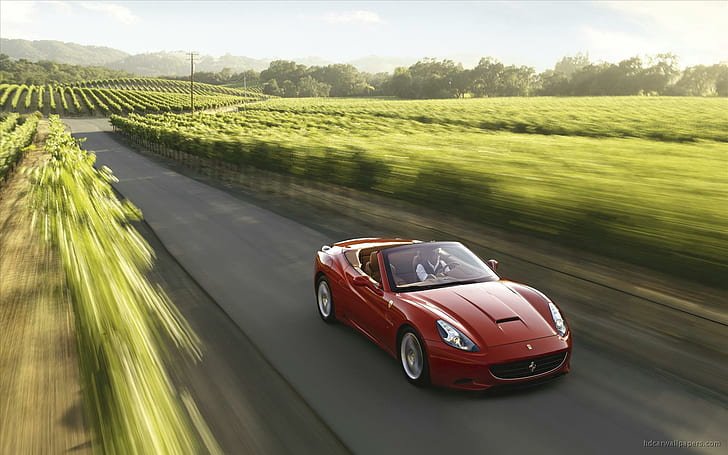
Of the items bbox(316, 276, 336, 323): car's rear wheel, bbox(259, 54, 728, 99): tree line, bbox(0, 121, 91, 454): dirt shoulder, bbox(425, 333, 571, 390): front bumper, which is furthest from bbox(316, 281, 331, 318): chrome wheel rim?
bbox(259, 54, 728, 99): tree line

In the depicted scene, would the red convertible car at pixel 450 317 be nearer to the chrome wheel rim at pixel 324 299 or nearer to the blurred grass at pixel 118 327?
the chrome wheel rim at pixel 324 299

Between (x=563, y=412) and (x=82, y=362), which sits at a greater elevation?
(x=82, y=362)

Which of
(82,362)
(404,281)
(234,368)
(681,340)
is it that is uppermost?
(82,362)

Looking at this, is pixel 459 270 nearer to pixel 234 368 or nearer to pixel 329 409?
pixel 329 409

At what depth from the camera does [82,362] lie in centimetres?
166

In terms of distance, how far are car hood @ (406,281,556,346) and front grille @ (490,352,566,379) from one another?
21 centimetres

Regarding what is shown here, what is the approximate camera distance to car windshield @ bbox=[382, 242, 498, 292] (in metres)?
7.22

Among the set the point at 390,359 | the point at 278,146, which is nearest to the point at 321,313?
the point at 390,359

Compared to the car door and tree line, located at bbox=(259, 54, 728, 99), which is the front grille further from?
tree line, located at bbox=(259, 54, 728, 99)

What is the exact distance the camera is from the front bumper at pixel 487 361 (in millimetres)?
5902

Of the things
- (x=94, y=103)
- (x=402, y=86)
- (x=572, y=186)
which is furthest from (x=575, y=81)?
(x=572, y=186)

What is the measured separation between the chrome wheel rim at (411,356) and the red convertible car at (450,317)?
1cm

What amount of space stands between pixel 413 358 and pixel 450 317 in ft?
2.07

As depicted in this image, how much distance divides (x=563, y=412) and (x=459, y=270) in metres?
2.16
